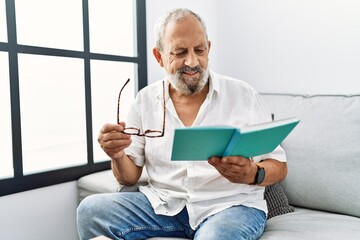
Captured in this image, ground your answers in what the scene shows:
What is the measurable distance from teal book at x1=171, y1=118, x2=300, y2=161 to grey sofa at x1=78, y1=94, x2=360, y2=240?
1.58 feet

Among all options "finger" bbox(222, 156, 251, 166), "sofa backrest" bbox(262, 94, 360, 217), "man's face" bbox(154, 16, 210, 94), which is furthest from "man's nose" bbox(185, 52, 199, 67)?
"sofa backrest" bbox(262, 94, 360, 217)

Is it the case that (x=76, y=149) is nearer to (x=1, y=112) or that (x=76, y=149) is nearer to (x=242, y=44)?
(x=1, y=112)

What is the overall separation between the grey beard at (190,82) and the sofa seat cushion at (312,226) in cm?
60

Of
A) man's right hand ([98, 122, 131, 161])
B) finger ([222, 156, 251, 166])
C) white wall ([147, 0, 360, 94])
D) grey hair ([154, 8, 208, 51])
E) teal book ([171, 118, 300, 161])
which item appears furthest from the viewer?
white wall ([147, 0, 360, 94])

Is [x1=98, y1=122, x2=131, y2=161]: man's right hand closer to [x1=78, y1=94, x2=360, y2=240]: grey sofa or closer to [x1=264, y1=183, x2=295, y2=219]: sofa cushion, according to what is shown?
[x1=78, y1=94, x2=360, y2=240]: grey sofa

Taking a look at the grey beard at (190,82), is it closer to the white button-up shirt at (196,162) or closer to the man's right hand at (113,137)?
the white button-up shirt at (196,162)

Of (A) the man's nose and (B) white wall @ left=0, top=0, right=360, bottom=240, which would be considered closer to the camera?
(A) the man's nose

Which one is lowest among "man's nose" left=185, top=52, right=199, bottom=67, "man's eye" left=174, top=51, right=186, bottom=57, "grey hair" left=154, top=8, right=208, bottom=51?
"man's nose" left=185, top=52, right=199, bottom=67

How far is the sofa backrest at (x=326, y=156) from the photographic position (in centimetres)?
140

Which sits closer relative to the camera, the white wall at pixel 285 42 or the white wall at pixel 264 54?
the white wall at pixel 264 54

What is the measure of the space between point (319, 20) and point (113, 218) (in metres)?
A: 1.48

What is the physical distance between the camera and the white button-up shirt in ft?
3.98

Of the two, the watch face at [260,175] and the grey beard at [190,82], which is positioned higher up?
the grey beard at [190,82]

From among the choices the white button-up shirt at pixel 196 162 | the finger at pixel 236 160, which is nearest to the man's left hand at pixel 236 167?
the finger at pixel 236 160
